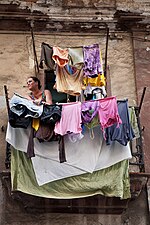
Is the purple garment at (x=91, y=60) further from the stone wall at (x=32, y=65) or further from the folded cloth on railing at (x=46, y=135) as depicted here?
the folded cloth on railing at (x=46, y=135)

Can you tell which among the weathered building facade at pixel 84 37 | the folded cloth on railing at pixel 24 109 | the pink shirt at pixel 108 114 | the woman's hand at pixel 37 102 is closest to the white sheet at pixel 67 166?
the pink shirt at pixel 108 114

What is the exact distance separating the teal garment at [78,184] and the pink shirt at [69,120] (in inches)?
30.3

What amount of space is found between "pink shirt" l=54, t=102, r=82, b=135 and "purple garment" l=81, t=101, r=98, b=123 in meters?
0.08

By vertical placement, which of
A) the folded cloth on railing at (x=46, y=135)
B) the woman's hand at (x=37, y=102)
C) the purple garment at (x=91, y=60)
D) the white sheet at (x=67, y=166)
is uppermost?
the purple garment at (x=91, y=60)

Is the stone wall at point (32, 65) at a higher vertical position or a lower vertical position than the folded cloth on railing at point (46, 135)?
higher

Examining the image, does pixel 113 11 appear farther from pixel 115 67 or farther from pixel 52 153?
pixel 52 153

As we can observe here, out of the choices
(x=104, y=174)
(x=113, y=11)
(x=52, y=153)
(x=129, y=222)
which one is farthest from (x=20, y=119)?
(x=113, y=11)

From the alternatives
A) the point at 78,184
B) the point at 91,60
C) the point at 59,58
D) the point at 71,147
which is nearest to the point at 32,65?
the point at 59,58

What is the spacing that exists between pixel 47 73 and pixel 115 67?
1.39 metres

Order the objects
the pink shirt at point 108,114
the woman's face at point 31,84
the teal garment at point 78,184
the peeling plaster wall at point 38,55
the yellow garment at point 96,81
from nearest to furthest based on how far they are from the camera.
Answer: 1. the teal garment at point 78,184
2. the pink shirt at point 108,114
3. the woman's face at point 31,84
4. the yellow garment at point 96,81
5. the peeling plaster wall at point 38,55

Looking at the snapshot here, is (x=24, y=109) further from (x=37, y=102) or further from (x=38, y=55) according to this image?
(x=38, y=55)

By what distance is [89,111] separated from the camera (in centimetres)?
842

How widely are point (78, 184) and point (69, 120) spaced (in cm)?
106

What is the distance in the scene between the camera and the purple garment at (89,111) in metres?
8.41
